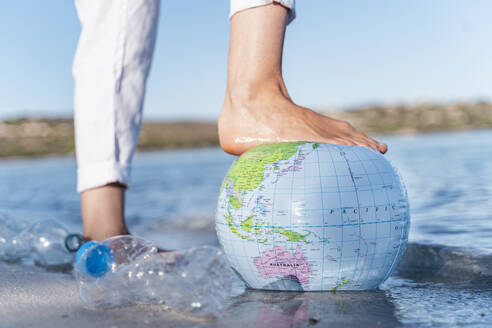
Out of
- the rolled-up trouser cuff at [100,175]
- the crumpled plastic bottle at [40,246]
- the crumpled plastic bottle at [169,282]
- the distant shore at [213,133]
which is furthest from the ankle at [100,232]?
the distant shore at [213,133]

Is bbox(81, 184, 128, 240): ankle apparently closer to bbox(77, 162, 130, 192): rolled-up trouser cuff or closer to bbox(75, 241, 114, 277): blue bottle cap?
bbox(77, 162, 130, 192): rolled-up trouser cuff

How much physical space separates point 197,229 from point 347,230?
309 centimetres

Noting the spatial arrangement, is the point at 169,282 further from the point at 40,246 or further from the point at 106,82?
the point at 40,246

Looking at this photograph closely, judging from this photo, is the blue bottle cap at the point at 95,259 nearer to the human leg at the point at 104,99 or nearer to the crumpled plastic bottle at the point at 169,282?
the crumpled plastic bottle at the point at 169,282

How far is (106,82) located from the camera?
259 cm

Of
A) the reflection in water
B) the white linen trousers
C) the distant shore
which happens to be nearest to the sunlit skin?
the white linen trousers

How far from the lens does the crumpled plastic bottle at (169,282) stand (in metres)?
1.86

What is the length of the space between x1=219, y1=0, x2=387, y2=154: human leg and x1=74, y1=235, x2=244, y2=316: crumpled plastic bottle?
2.28 ft

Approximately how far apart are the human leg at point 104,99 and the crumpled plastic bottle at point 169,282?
16.7 inches

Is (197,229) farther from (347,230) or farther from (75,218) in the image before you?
(347,230)

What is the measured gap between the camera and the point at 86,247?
7.55ft

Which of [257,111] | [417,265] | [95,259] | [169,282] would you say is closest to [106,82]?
[257,111]

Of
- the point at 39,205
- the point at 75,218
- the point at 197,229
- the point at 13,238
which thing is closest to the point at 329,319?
the point at 13,238

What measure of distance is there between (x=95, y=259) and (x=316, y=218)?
898 mm
